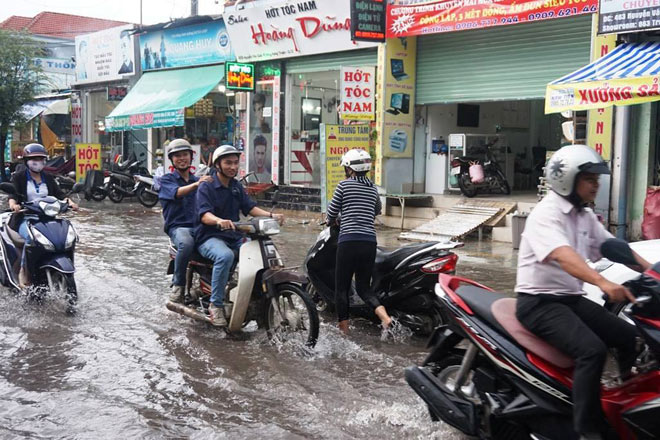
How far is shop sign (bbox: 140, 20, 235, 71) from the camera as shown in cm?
2022

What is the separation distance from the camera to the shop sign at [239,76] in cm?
1830

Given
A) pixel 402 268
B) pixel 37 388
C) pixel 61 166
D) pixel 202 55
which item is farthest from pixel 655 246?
pixel 61 166

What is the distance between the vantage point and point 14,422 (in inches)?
172

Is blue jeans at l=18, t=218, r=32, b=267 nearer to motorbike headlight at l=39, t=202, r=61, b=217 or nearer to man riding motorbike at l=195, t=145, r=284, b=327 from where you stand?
motorbike headlight at l=39, t=202, r=61, b=217

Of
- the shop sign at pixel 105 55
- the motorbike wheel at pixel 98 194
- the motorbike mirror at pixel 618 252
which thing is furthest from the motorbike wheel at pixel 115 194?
the motorbike mirror at pixel 618 252

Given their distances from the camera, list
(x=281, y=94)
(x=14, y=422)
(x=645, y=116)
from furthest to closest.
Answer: (x=281, y=94)
(x=645, y=116)
(x=14, y=422)

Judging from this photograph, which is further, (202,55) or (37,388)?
(202,55)

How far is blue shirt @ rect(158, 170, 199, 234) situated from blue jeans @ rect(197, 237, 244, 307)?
0.61 m

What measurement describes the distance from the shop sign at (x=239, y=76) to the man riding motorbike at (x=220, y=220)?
1253 cm

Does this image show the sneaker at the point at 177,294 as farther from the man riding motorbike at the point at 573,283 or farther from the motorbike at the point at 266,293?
the man riding motorbike at the point at 573,283

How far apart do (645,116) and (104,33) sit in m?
20.1

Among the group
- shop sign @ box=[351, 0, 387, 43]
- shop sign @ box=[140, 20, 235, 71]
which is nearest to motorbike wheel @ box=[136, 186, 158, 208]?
shop sign @ box=[140, 20, 235, 71]

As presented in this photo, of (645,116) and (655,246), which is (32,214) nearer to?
(655,246)

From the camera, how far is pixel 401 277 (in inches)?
245
